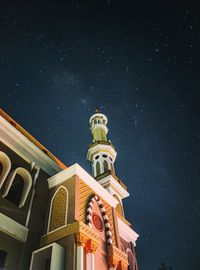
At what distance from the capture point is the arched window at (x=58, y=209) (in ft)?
27.8

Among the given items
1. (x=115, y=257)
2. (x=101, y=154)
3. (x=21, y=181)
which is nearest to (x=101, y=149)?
(x=101, y=154)

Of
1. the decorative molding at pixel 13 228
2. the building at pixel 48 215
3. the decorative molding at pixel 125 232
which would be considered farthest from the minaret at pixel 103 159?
the decorative molding at pixel 13 228

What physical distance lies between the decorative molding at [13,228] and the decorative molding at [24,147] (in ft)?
8.65

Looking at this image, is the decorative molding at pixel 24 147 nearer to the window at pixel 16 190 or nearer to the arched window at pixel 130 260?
the window at pixel 16 190

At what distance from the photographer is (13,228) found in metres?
7.78

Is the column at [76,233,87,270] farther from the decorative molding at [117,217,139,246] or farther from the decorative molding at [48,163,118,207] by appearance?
the decorative molding at [117,217,139,246]

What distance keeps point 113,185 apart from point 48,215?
8.24 meters

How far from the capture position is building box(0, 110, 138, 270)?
7.39 metres

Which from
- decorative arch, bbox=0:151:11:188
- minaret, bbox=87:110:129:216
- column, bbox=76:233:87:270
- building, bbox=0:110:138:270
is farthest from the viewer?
minaret, bbox=87:110:129:216

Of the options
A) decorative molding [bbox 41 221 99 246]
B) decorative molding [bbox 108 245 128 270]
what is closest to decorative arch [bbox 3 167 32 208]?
decorative molding [bbox 41 221 99 246]

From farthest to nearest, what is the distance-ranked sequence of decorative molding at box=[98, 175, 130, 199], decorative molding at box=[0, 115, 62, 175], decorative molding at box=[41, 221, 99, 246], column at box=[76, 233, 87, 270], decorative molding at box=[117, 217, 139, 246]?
1. decorative molding at box=[98, 175, 130, 199]
2. decorative molding at box=[117, 217, 139, 246]
3. decorative molding at box=[0, 115, 62, 175]
4. decorative molding at box=[41, 221, 99, 246]
5. column at box=[76, 233, 87, 270]

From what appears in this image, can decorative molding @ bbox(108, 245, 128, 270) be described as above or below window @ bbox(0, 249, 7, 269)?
above

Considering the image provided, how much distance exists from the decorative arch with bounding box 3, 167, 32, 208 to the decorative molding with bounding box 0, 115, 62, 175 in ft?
Answer: 2.34

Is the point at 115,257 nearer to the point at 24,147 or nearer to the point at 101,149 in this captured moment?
the point at 24,147
